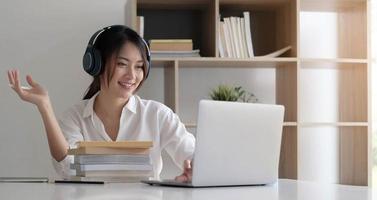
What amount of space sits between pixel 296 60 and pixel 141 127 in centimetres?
118

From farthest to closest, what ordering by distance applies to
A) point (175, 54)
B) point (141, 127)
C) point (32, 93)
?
point (175, 54)
point (141, 127)
point (32, 93)

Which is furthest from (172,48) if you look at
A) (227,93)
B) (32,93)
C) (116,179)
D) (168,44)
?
(116,179)

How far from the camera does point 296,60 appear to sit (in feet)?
11.7

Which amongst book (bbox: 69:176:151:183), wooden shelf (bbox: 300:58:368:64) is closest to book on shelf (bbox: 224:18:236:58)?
wooden shelf (bbox: 300:58:368:64)

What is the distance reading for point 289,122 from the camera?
11.9ft

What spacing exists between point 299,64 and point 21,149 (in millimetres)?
1582

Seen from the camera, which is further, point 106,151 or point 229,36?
point 229,36

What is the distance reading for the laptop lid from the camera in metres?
1.81

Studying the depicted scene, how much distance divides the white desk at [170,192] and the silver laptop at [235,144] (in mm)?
41

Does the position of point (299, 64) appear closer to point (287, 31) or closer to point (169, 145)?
point (287, 31)

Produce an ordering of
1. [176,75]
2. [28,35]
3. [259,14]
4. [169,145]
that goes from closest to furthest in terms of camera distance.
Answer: [169,145]
[176,75]
[28,35]
[259,14]

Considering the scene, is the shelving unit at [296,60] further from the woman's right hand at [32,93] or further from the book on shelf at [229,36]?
the woman's right hand at [32,93]

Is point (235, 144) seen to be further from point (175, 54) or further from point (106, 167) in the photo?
point (175, 54)

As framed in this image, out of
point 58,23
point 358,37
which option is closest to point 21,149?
point 58,23
